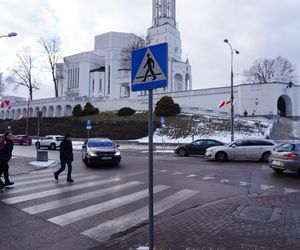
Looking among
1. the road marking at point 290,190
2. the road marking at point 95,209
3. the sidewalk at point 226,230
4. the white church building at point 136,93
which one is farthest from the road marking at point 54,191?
the white church building at point 136,93

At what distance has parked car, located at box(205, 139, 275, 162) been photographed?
19592 millimetres

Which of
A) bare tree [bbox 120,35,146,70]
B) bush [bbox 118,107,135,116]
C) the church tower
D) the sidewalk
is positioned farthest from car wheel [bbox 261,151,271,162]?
bare tree [bbox 120,35,146,70]

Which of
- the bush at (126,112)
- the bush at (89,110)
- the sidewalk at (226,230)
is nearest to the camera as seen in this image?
the sidewalk at (226,230)

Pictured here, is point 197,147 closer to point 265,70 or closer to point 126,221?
point 126,221

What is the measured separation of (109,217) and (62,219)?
3.25 feet

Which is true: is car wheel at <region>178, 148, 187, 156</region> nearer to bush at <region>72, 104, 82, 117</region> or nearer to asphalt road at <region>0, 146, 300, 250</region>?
asphalt road at <region>0, 146, 300, 250</region>

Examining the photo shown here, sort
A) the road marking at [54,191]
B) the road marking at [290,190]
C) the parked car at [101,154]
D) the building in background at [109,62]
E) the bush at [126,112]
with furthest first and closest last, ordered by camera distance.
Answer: the building in background at [109,62], the bush at [126,112], the parked car at [101,154], the road marking at [290,190], the road marking at [54,191]

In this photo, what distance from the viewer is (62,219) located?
21.6 feet

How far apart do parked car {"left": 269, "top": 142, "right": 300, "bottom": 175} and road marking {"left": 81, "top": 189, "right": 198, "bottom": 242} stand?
610 cm

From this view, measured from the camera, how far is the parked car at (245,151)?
64.3 feet

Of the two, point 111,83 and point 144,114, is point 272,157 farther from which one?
point 111,83

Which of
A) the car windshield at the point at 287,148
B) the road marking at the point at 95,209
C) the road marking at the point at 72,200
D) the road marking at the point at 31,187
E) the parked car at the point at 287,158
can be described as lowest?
the road marking at the point at 31,187

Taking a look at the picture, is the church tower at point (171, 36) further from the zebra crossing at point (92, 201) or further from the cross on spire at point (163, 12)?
the zebra crossing at point (92, 201)

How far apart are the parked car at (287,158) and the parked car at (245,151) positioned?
6.03m
